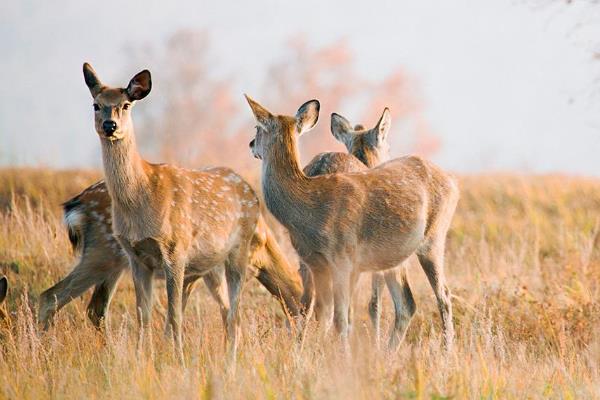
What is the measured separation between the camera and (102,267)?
852 cm

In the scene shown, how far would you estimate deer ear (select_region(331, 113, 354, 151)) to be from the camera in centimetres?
972

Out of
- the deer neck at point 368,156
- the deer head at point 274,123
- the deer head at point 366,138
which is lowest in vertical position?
the deer neck at point 368,156

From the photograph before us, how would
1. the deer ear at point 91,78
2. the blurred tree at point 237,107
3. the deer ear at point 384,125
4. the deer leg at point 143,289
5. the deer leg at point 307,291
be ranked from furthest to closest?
1. the blurred tree at point 237,107
2. the deer ear at point 384,125
3. the deer leg at point 307,291
4. the deer ear at point 91,78
5. the deer leg at point 143,289

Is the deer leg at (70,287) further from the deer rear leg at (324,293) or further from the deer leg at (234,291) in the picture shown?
the deer rear leg at (324,293)

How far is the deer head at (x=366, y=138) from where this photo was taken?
9492 millimetres

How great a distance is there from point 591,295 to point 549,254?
369 centimetres

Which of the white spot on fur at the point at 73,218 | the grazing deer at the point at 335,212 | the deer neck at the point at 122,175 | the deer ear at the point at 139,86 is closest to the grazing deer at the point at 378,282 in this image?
the grazing deer at the point at 335,212

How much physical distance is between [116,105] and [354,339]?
12.5ft

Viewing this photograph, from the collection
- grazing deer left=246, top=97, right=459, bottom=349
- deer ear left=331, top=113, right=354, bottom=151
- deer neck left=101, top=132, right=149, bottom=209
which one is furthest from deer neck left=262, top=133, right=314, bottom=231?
deer ear left=331, top=113, right=354, bottom=151

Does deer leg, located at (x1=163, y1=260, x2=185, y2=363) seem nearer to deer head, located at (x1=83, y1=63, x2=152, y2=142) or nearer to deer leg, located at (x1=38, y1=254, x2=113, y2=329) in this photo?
deer head, located at (x1=83, y1=63, x2=152, y2=142)

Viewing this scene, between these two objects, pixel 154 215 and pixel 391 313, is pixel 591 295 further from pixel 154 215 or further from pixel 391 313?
pixel 154 215

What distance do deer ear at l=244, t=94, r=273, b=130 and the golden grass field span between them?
4.83 ft

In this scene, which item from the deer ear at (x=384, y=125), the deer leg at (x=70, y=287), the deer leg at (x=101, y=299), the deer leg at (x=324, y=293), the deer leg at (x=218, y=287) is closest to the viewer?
the deer leg at (x=324, y=293)

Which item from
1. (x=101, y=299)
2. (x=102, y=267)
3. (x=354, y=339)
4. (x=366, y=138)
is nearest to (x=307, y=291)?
(x=102, y=267)
